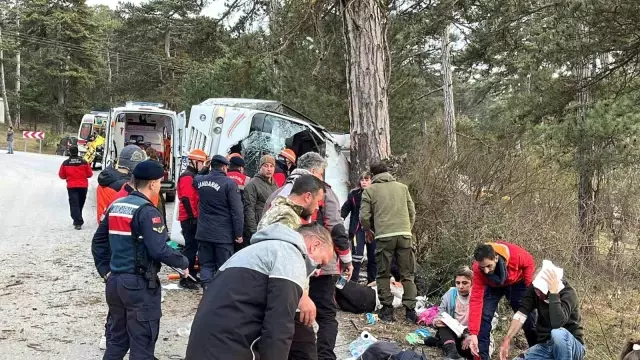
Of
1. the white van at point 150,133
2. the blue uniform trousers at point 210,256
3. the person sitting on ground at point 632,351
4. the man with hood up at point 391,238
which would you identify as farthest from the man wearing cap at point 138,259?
the white van at point 150,133

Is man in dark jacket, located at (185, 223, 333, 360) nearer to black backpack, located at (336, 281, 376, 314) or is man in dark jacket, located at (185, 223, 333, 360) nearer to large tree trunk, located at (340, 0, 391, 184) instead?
black backpack, located at (336, 281, 376, 314)

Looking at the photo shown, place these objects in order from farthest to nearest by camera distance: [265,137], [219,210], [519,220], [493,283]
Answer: [265,137], [519,220], [219,210], [493,283]

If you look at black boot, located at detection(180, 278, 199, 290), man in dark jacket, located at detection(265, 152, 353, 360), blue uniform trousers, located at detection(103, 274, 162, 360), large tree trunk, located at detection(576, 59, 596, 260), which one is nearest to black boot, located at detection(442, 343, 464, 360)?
man in dark jacket, located at detection(265, 152, 353, 360)

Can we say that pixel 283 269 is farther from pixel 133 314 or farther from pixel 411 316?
pixel 411 316

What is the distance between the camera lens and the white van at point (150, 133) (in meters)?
13.1

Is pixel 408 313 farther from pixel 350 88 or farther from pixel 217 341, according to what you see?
pixel 217 341

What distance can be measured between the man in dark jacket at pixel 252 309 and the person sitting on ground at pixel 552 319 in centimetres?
260

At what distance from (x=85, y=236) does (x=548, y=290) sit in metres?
8.05

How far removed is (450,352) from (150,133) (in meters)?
12.8

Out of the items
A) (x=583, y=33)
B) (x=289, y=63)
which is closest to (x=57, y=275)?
(x=289, y=63)

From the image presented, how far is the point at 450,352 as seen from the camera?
5215 millimetres

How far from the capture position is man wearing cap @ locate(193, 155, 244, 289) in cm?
617

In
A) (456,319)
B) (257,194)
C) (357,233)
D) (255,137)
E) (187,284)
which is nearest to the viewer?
(456,319)

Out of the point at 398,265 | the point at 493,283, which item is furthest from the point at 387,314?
the point at 493,283
